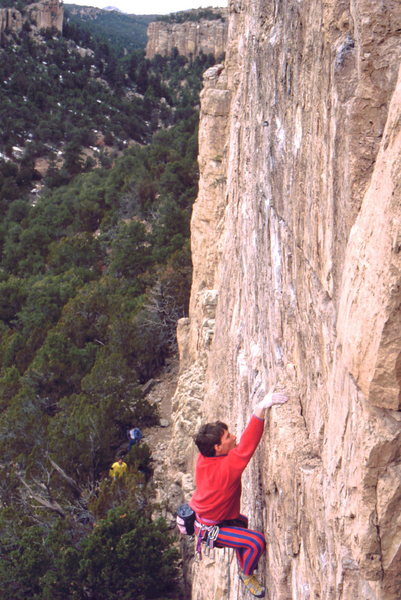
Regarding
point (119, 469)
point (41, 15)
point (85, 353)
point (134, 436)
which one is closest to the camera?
point (119, 469)

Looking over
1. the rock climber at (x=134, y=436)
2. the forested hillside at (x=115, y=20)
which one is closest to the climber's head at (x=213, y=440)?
the rock climber at (x=134, y=436)

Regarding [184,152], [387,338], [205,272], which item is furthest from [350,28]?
[184,152]

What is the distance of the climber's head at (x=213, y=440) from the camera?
13.9 feet

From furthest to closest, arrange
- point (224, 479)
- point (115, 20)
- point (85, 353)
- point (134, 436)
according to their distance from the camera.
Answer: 1. point (115, 20)
2. point (85, 353)
3. point (134, 436)
4. point (224, 479)

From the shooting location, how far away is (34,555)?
10.4 meters

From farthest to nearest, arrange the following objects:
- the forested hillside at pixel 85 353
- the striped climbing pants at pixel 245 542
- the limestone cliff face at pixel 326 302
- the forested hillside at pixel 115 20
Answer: the forested hillside at pixel 115 20, the forested hillside at pixel 85 353, the striped climbing pants at pixel 245 542, the limestone cliff face at pixel 326 302

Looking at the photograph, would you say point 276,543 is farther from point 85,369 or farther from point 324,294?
point 85,369

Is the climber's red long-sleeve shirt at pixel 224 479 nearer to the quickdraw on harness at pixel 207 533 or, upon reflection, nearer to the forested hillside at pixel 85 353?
the quickdraw on harness at pixel 207 533

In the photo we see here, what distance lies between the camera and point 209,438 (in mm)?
4234

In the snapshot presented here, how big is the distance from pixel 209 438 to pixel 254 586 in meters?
1.12

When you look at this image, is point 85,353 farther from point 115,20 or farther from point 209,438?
point 115,20

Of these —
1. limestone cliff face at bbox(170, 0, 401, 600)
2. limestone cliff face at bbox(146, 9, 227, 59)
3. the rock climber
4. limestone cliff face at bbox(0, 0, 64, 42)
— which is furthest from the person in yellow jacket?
limestone cliff face at bbox(146, 9, 227, 59)

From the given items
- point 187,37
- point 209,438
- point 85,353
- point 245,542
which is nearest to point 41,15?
point 187,37

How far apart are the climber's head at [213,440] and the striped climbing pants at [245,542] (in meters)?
0.54
